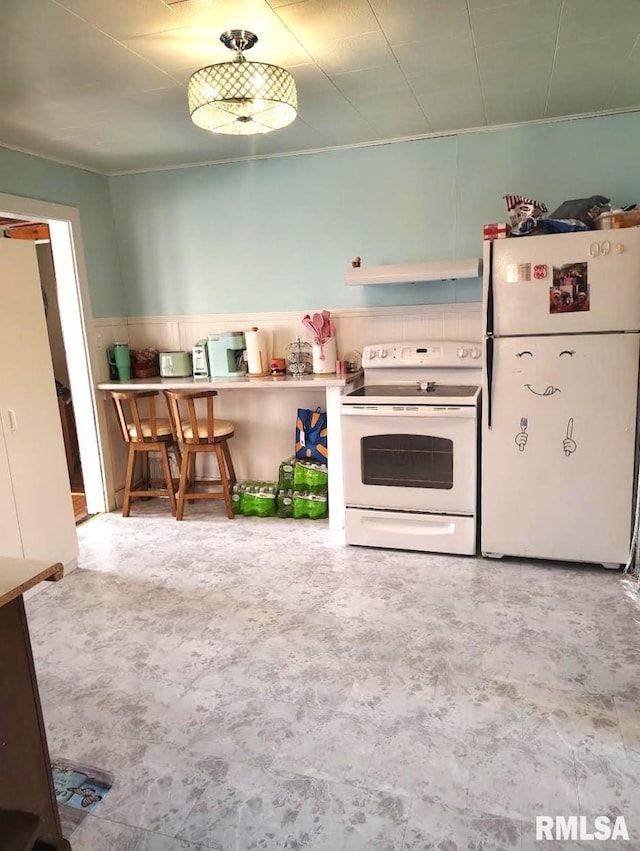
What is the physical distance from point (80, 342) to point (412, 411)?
2.37 metres

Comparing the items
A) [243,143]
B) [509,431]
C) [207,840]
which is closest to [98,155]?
[243,143]

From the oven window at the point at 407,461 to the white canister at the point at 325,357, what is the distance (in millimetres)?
729

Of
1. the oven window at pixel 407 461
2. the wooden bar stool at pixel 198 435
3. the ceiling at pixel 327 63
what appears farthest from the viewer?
the wooden bar stool at pixel 198 435

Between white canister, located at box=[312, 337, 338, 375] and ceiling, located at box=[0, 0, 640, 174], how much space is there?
1246 mm

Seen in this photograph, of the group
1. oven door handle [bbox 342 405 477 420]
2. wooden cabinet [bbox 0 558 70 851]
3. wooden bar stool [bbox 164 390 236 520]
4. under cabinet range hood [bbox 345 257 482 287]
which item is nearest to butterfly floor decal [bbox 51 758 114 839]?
wooden cabinet [bbox 0 558 70 851]

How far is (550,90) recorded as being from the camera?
2.84 meters

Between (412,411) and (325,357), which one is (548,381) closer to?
(412,411)

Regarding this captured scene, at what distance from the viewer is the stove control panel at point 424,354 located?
353 cm

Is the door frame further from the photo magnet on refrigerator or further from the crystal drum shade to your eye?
the photo magnet on refrigerator

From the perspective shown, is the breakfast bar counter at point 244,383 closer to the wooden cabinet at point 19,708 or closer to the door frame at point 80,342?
the door frame at point 80,342

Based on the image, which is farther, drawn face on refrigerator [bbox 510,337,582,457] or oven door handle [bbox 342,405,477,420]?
oven door handle [bbox 342,405,477,420]

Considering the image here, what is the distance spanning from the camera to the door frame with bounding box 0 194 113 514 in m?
3.86

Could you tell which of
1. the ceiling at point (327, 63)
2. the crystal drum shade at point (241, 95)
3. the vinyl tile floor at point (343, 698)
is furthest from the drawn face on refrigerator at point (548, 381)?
the crystal drum shade at point (241, 95)

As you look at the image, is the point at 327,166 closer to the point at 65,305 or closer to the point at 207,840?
the point at 65,305
